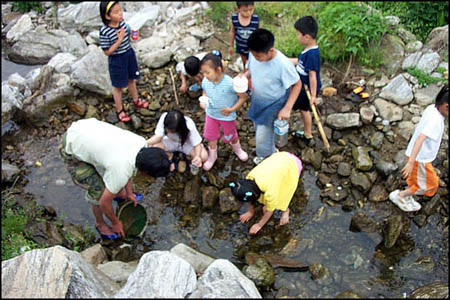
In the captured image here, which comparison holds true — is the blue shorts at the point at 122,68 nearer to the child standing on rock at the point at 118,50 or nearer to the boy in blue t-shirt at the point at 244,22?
the child standing on rock at the point at 118,50

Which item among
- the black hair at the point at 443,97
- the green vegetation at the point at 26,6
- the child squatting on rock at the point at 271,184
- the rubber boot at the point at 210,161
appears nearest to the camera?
the black hair at the point at 443,97

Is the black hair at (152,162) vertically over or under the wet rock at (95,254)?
over

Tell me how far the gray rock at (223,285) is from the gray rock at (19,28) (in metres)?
6.59

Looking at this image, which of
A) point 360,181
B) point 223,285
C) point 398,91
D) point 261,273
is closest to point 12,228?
point 261,273

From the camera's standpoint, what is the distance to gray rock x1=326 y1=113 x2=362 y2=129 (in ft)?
17.3

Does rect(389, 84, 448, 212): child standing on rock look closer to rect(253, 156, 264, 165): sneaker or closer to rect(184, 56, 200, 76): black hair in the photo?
rect(253, 156, 264, 165): sneaker

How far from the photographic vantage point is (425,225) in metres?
4.29

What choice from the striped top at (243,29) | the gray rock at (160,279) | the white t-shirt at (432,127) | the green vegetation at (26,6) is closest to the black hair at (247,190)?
the gray rock at (160,279)

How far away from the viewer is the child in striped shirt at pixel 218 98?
4.07 metres

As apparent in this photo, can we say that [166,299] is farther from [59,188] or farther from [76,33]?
[76,33]

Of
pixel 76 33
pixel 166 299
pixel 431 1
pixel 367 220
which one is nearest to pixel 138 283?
pixel 166 299

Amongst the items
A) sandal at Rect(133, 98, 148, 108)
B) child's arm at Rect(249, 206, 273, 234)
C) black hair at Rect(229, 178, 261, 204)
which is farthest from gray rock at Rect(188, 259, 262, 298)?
sandal at Rect(133, 98, 148, 108)

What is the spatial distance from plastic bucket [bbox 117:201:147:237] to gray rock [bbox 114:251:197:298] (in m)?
1.87

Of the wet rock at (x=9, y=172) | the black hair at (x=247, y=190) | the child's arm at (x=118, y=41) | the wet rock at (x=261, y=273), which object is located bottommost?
the wet rock at (x=9, y=172)
